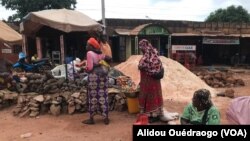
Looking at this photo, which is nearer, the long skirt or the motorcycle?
the long skirt

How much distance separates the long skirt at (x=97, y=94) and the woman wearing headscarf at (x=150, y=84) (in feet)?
2.36

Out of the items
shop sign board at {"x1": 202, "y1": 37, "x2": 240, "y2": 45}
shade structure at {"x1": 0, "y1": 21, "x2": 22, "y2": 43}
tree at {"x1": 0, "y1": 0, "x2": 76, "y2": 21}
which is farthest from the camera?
tree at {"x1": 0, "y1": 0, "x2": 76, "y2": 21}

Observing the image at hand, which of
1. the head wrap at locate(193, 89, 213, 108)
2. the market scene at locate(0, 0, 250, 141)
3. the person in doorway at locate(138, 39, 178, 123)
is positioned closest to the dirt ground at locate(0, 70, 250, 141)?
the market scene at locate(0, 0, 250, 141)

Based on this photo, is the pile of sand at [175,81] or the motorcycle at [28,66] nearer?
the pile of sand at [175,81]

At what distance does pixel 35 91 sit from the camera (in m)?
9.23

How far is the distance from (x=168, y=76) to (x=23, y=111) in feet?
15.5

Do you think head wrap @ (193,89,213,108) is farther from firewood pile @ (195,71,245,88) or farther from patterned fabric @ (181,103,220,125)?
firewood pile @ (195,71,245,88)

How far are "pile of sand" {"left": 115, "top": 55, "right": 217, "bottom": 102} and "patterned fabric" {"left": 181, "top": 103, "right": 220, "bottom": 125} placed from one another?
520 cm

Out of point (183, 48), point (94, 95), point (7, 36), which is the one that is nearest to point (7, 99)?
point (7, 36)

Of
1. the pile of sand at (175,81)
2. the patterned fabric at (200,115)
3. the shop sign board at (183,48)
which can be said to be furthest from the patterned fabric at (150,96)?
the shop sign board at (183,48)

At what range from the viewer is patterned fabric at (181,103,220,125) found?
439 cm

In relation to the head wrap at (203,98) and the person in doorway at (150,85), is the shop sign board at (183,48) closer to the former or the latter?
the person in doorway at (150,85)

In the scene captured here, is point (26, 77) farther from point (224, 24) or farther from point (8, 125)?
point (224, 24)

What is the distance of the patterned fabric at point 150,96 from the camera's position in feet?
22.7
